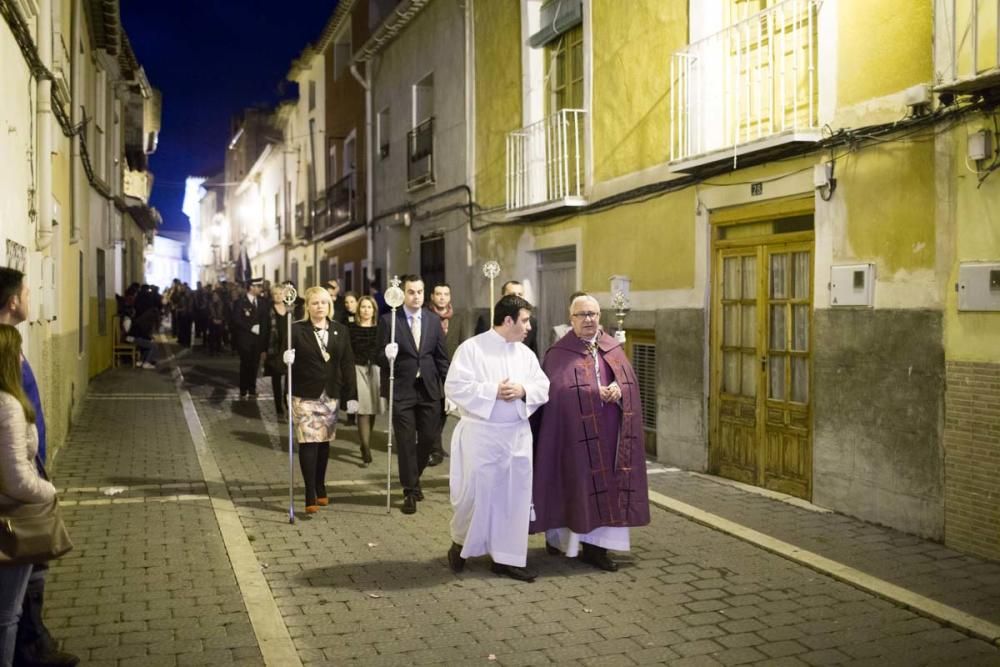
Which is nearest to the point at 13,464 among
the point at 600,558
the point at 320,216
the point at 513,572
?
the point at 513,572

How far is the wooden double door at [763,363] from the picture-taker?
8391mm

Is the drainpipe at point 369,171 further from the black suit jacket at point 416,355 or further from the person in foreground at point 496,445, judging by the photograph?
the person in foreground at point 496,445

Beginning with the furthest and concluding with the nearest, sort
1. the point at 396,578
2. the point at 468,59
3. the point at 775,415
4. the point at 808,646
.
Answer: the point at 468,59, the point at 775,415, the point at 396,578, the point at 808,646

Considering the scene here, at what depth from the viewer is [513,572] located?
604cm

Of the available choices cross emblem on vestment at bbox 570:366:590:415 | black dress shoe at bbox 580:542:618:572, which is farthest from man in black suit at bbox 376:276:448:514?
cross emblem on vestment at bbox 570:366:590:415

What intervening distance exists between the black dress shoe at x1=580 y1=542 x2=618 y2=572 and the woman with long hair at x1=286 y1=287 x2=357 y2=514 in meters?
2.50

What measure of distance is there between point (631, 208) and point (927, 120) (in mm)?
4336

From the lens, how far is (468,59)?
51.8 ft

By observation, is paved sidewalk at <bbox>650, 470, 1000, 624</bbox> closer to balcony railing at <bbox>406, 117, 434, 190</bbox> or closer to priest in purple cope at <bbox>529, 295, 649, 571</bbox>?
priest in purple cope at <bbox>529, 295, 649, 571</bbox>

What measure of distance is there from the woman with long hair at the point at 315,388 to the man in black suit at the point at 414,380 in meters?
0.48

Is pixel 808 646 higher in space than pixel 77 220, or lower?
lower

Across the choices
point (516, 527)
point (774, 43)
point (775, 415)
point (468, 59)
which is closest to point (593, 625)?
point (516, 527)

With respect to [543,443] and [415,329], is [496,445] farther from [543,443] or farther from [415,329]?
[415,329]

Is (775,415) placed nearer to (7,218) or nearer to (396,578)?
(396,578)
